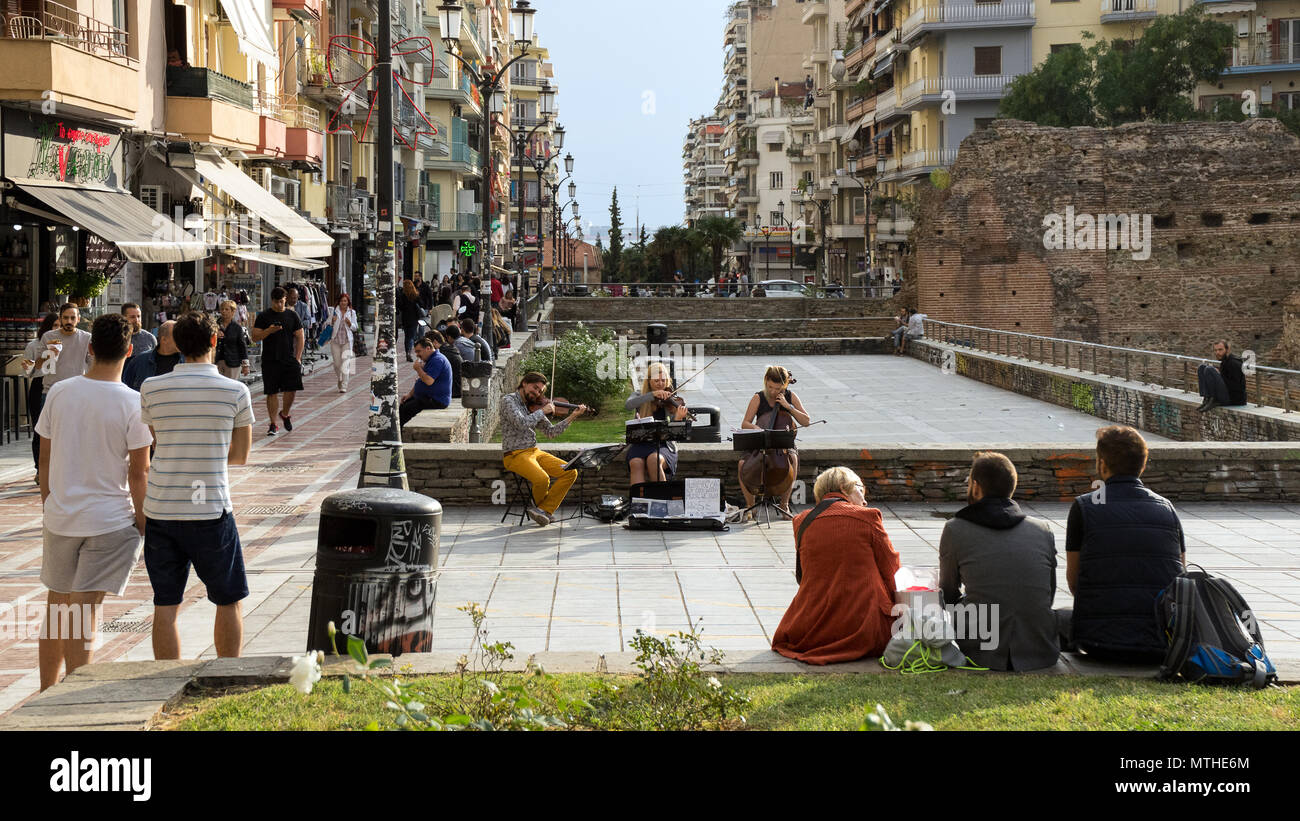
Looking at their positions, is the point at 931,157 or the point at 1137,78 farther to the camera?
the point at 931,157

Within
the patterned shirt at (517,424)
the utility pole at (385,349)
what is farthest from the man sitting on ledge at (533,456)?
the utility pole at (385,349)

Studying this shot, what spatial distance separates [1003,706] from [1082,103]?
51.7 m

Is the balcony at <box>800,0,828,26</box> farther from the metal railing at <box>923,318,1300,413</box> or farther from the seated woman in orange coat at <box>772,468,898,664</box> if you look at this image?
the seated woman in orange coat at <box>772,468,898,664</box>

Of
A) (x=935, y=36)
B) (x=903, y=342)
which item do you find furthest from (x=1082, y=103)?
(x=903, y=342)

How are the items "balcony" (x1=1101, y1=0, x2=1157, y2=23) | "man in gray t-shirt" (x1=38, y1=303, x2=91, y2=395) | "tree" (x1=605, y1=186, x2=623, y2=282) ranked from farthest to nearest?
"tree" (x1=605, y1=186, x2=623, y2=282) → "balcony" (x1=1101, y1=0, x2=1157, y2=23) → "man in gray t-shirt" (x1=38, y1=303, x2=91, y2=395)

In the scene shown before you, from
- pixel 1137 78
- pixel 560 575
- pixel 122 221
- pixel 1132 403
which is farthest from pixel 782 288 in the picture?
pixel 560 575

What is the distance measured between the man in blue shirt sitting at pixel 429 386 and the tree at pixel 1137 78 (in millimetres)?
43269

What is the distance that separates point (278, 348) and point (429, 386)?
2808 mm

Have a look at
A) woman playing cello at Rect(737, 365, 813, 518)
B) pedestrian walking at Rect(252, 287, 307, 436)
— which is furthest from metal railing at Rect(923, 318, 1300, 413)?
pedestrian walking at Rect(252, 287, 307, 436)

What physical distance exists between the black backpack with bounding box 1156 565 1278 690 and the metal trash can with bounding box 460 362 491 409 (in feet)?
35.4

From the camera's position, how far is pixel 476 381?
56.1 feet

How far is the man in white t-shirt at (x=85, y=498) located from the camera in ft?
21.4

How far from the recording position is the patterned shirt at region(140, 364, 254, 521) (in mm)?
6480

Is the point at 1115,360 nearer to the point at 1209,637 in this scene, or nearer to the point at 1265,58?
the point at 1209,637
